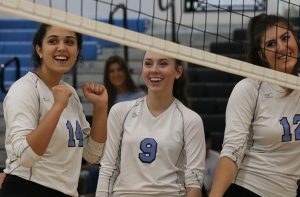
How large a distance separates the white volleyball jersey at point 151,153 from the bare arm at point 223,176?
0.17 metres

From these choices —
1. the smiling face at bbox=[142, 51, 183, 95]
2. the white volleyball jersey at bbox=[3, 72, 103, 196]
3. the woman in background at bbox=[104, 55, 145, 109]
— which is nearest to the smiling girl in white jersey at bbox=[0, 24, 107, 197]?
the white volleyball jersey at bbox=[3, 72, 103, 196]

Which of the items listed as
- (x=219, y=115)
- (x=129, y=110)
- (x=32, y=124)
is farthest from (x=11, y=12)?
(x=219, y=115)

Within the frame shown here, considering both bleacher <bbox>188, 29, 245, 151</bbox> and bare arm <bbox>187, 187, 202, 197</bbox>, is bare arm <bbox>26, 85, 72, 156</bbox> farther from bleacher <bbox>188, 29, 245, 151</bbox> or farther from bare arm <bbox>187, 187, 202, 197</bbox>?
bleacher <bbox>188, 29, 245, 151</bbox>

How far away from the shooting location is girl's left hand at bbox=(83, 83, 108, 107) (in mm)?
3568

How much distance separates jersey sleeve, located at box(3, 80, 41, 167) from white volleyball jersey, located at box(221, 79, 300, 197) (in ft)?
3.02

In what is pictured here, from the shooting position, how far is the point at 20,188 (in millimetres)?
3248

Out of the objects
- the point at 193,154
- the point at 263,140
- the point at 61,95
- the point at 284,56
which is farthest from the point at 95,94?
the point at 284,56

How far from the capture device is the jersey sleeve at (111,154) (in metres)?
3.72

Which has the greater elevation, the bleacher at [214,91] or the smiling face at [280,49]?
the smiling face at [280,49]

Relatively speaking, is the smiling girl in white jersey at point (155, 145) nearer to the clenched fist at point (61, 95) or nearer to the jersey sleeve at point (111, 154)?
the jersey sleeve at point (111, 154)

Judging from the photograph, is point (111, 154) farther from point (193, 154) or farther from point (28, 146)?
point (28, 146)

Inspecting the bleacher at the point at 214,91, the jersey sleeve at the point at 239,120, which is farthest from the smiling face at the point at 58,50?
the bleacher at the point at 214,91

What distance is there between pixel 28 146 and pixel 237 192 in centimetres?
107

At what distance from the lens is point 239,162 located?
11.8ft
